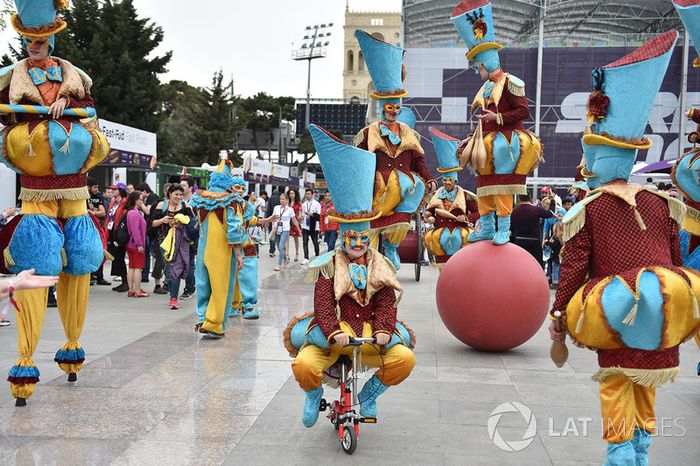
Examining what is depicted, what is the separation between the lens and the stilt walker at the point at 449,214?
1121cm

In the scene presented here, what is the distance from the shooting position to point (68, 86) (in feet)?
17.5

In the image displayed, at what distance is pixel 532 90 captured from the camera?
37.8 metres

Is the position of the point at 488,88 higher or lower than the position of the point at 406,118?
higher

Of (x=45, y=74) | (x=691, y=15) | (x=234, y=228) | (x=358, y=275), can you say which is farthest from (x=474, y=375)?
(x=45, y=74)

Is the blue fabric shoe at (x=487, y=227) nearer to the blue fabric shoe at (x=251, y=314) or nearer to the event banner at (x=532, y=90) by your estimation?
the blue fabric shoe at (x=251, y=314)

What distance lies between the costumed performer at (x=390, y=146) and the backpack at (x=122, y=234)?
471cm

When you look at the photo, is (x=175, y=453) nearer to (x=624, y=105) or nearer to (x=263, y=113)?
(x=624, y=105)

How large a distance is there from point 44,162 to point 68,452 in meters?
2.32

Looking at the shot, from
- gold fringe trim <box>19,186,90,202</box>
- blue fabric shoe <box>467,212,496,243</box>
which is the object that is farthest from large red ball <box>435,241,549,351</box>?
gold fringe trim <box>19,186,90,202</box>

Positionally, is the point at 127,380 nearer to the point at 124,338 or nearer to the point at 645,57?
the point at 124,338

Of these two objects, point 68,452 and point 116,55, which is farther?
point 116,55

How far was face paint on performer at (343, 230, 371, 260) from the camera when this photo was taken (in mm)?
4316

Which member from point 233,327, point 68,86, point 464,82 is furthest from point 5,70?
point 464,82

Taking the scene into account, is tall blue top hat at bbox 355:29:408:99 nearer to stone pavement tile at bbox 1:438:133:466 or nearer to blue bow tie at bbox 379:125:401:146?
blue bow tie at bbox 379:125:401:146
